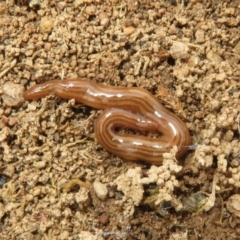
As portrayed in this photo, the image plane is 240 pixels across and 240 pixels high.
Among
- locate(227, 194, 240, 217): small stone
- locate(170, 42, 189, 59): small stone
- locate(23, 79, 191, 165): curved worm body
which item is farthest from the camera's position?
locate(170, 42, 189, 59): small stone

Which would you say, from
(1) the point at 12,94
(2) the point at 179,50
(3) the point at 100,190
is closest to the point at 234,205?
(3) the point at 100,190

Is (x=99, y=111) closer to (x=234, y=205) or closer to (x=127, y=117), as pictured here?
(x=127, y=117)

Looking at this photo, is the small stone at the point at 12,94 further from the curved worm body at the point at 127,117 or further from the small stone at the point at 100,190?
the small stone at the point at 100,190

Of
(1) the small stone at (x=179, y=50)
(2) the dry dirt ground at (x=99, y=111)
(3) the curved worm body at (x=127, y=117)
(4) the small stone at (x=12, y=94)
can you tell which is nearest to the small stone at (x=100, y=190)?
(2) the dry dirt ground at (x=99, y=111)

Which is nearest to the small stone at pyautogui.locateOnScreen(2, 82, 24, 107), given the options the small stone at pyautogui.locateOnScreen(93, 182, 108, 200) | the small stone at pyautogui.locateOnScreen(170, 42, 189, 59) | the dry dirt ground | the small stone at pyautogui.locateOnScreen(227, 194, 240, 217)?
the dry dirt ground

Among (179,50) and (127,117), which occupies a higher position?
(179,50)

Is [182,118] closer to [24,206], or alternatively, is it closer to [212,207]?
[212,207]

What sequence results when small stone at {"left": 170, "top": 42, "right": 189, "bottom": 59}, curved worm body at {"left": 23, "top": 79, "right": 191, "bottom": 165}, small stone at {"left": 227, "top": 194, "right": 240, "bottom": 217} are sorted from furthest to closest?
1. small stone at {"left": 170, "top": 42, "right": 189, "bottom": 59}
2. curved worm body at {"left": 23, "top": 79, "right": 191, "bottom": 165}
3. small stone at {"left": 227, "top": 194, "right": 240, "bottom": 217}

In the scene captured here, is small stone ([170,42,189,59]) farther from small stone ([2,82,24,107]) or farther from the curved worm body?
small stone ([2,82,24,107])
